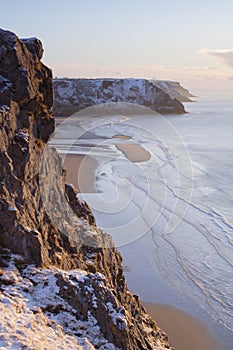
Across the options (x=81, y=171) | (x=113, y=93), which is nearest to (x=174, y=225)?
(x=81, y=171)

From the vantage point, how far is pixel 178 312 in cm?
1143

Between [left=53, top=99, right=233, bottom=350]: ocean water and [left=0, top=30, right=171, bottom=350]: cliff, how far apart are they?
3.74 metres

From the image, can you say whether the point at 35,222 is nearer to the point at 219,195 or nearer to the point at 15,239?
the point at 15,239

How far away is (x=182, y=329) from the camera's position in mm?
Result: 10758

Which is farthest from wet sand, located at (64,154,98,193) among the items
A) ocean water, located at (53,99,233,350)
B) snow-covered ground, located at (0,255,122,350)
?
snow-covered ground, located at (0,255,122,350)

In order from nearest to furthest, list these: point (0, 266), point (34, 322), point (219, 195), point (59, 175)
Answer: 1. point (34, 322)
2. point (0, 266)
3. point (59, 175)
4. point (219, 195)

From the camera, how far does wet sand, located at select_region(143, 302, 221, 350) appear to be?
10.1 metres

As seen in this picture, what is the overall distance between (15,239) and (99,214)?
39.9ft

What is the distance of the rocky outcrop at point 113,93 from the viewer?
3839 inches

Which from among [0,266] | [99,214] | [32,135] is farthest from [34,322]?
[99,214]

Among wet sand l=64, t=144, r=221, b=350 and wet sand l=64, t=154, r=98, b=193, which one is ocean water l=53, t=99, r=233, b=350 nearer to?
wet sand l=64, t=144, r=221, b=350

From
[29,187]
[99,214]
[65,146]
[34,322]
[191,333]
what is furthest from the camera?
[65,146]

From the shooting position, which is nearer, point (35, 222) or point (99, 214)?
point (35, 222)

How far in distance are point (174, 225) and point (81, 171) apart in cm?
1093
